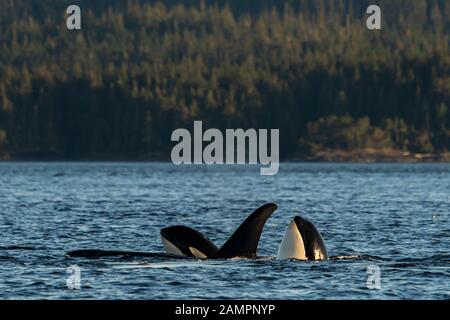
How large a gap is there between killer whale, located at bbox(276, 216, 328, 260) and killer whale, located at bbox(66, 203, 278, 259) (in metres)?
0.82

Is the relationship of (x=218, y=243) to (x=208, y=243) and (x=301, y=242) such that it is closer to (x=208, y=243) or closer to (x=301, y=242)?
(x=208, y=243)

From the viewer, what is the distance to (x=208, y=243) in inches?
1481

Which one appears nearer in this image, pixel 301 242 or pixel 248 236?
pixel 301 242

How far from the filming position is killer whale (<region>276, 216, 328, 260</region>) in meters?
34.7

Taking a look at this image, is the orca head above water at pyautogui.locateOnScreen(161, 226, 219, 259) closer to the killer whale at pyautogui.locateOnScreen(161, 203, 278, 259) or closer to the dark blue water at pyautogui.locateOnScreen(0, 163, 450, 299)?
the killer whale at pyautogui.locateOnScreen(161, 203, 278, 259)

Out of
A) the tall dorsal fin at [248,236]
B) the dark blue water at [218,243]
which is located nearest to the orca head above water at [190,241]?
the tall dorsal fin at [248,236]

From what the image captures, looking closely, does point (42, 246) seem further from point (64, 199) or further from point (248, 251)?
point (64, 199)

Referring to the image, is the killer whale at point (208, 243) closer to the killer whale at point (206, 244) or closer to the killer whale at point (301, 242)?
the killer whale at point (206, 244)

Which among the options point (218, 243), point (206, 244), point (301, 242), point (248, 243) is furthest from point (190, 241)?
point (218, 243)

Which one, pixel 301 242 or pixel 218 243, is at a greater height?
pixel 301 242

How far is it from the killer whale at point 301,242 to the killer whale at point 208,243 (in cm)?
82

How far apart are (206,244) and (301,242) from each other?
10.6 ft

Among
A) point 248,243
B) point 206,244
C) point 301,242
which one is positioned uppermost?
point 301,242

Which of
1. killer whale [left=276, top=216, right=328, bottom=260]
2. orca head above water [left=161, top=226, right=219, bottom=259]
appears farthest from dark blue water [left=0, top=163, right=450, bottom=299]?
orca head above water [left=161, top=226, right=219, bottom=259]
